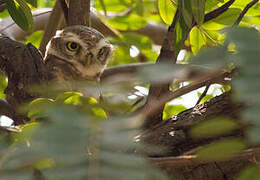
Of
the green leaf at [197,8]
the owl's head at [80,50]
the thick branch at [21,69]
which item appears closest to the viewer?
the green leaf at [197,8]

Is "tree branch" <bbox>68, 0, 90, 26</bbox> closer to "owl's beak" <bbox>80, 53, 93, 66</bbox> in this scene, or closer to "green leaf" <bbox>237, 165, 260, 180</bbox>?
"owl's beak" <bbox>80, 53, 93, 66</bbox>

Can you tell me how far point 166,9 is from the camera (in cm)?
161

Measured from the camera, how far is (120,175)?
0.54m

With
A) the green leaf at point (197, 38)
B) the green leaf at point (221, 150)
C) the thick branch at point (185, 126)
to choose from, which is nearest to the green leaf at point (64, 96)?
the green leaf at point (221, 150)

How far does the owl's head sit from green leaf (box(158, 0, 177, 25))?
0.92 meters

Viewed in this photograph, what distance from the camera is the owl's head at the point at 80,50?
2543mm

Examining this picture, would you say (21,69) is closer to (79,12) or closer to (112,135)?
(79,12)

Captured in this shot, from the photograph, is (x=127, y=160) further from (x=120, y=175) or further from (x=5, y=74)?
(x=5, y=74)

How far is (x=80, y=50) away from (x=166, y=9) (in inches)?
46.0

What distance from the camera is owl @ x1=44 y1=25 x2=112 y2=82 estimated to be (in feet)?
8.12

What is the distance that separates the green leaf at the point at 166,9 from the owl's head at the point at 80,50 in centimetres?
92

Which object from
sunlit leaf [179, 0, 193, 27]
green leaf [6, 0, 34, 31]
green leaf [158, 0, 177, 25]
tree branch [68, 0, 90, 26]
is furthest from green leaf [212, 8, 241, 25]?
green leaf [6, 0, 34, 31]

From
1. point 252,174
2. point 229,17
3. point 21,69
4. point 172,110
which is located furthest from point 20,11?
point 252,174

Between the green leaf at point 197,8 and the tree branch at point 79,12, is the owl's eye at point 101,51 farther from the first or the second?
the green leaf at point 197,8
